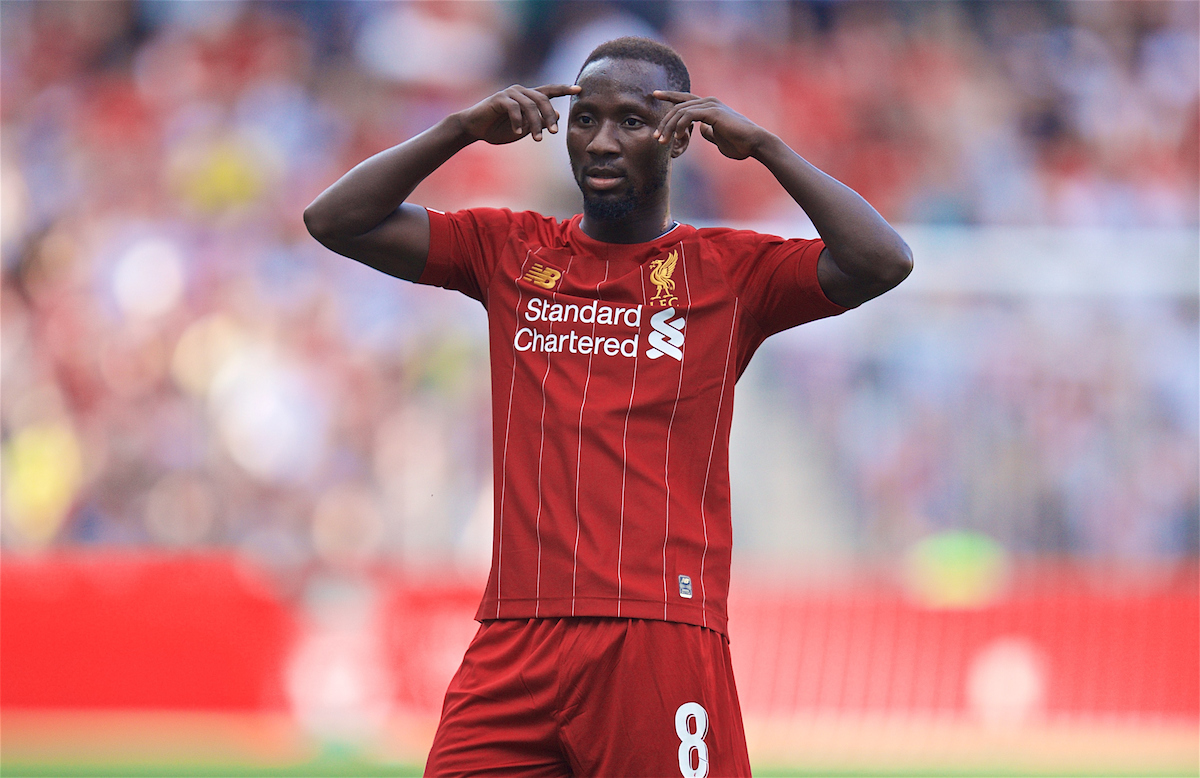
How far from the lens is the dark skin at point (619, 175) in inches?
145

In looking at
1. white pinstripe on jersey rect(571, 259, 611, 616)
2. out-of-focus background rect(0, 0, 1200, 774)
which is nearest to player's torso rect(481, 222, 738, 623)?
white pinstripe on jersey rect(571, 259, 611, 616)

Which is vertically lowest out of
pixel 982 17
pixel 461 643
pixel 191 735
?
pixel 191 735

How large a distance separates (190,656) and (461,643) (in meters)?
1.83

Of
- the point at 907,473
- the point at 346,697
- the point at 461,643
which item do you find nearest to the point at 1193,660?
the point at 907,473

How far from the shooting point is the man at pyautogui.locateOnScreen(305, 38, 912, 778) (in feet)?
11.5

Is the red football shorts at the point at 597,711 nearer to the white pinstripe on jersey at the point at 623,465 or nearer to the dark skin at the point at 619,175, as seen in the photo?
the white pinstripe on jersey at the point at 623,465

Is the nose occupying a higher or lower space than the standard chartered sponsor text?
higher

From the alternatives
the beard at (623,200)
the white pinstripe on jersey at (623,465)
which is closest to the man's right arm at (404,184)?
Answer: the beard at (623,200)

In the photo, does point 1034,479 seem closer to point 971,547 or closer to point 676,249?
point 971,547

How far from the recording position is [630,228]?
3893 millimetres

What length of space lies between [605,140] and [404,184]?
54 centimetres

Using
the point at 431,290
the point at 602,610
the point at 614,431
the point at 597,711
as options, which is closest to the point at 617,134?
the point at 614,431

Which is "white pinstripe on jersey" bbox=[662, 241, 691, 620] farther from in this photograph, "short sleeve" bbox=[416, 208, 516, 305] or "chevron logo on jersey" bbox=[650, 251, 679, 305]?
"short sleeve" bbox=[416, 208, 516, 305]

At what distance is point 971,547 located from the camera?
412 inches
